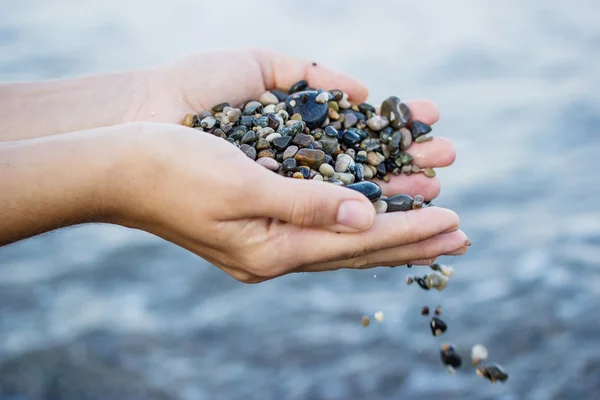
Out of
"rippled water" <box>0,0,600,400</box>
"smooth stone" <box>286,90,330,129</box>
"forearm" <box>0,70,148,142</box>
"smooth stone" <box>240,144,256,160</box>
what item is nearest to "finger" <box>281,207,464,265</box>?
"smooth stone" <box>240,144,256,160</box>

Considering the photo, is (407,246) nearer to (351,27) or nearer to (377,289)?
(377,289)

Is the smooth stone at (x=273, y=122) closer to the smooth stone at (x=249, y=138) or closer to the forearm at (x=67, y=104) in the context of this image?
the smooth stone at (x=249, y=138)

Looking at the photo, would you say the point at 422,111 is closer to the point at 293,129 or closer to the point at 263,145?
the point at 293,129

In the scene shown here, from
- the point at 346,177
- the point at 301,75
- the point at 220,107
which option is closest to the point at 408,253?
the point at 346,177

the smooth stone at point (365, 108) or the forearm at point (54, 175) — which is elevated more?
the smooth stone at point (365, 108)

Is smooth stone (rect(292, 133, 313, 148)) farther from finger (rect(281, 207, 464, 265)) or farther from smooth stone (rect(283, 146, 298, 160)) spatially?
finger (rect(281, 207, 464, 265))

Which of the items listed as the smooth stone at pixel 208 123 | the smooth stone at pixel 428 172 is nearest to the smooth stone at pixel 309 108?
the smooth stone at pixel 208 123
